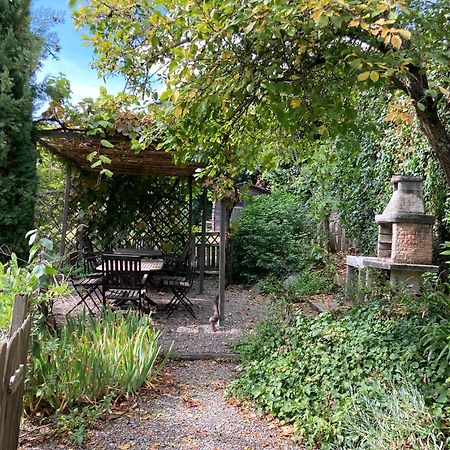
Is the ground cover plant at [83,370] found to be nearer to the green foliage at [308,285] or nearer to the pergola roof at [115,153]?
the pergola roof at [115,153]

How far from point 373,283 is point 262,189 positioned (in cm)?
989

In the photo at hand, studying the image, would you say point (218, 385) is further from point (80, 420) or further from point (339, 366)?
point (80, 420)

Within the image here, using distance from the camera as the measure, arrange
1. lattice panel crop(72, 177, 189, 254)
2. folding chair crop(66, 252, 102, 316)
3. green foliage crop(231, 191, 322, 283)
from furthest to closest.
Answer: green foliage crop(231, 191, 322, 283) < lattice panel crop(72, 177, 189, 254) < folding chair crop(66, 252, 102, 316)

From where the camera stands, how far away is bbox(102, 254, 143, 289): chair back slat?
4.77 m

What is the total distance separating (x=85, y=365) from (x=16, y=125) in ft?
9.63

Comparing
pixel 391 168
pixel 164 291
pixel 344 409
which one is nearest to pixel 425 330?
pixel 344 409

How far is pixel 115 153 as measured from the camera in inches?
222

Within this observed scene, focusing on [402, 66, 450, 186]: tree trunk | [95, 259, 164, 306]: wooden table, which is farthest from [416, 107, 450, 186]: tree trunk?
[95, 259, 164, 306]: wooden table

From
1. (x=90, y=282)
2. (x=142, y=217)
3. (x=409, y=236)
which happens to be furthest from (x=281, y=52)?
(x=142, y=217)

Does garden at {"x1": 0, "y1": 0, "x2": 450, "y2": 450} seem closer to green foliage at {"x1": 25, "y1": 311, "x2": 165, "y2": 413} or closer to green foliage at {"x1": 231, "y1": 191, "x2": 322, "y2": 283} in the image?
green foliage at {"x1": 25, "y1": 311, "x2": 165, "y2": 413}

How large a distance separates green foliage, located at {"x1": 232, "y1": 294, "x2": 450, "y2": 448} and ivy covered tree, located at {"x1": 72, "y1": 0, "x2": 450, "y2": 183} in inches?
49.7

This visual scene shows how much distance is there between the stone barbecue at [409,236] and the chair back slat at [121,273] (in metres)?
2.76

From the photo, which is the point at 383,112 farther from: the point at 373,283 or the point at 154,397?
the point at 154,397

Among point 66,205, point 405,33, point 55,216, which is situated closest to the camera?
point 405,33
